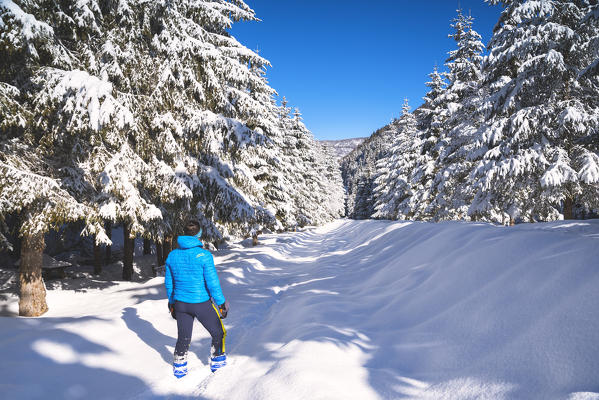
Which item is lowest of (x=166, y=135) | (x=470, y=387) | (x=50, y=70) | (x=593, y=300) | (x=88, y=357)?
(x=88, y=357)

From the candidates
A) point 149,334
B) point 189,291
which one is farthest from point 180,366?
point 149,334

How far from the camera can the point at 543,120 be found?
10.9 meters

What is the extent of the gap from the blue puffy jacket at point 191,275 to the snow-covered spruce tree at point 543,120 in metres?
11.3

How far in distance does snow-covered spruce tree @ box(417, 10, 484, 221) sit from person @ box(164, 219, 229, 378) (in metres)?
16.6

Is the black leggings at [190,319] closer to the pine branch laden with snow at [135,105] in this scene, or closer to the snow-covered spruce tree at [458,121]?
the pine branch laden with snow at [135,105]

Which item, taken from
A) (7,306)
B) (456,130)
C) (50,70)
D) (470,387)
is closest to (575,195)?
(456,130)

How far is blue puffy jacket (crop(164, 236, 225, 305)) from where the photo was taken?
371cm

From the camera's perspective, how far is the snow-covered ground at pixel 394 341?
8.34 ft

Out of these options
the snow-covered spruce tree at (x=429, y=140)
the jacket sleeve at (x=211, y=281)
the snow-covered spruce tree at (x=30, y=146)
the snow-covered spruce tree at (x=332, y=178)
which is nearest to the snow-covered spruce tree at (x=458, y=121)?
the snow-covered spruce tree at (x=429, y=140)

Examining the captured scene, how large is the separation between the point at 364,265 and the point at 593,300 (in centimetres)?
656

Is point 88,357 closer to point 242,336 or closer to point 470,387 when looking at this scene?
point 242,336

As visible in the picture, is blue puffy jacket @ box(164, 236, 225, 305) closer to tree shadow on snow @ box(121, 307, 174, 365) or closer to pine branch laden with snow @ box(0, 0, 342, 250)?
tree shadow on snow @ box(121, 307, 174, 365)

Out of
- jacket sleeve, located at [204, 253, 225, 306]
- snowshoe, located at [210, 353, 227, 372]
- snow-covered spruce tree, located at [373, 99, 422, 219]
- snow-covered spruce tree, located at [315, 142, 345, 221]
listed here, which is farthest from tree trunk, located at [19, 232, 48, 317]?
snow-covered spruce tree, located at [315, 142, 345, 221]

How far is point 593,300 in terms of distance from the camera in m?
2.60
